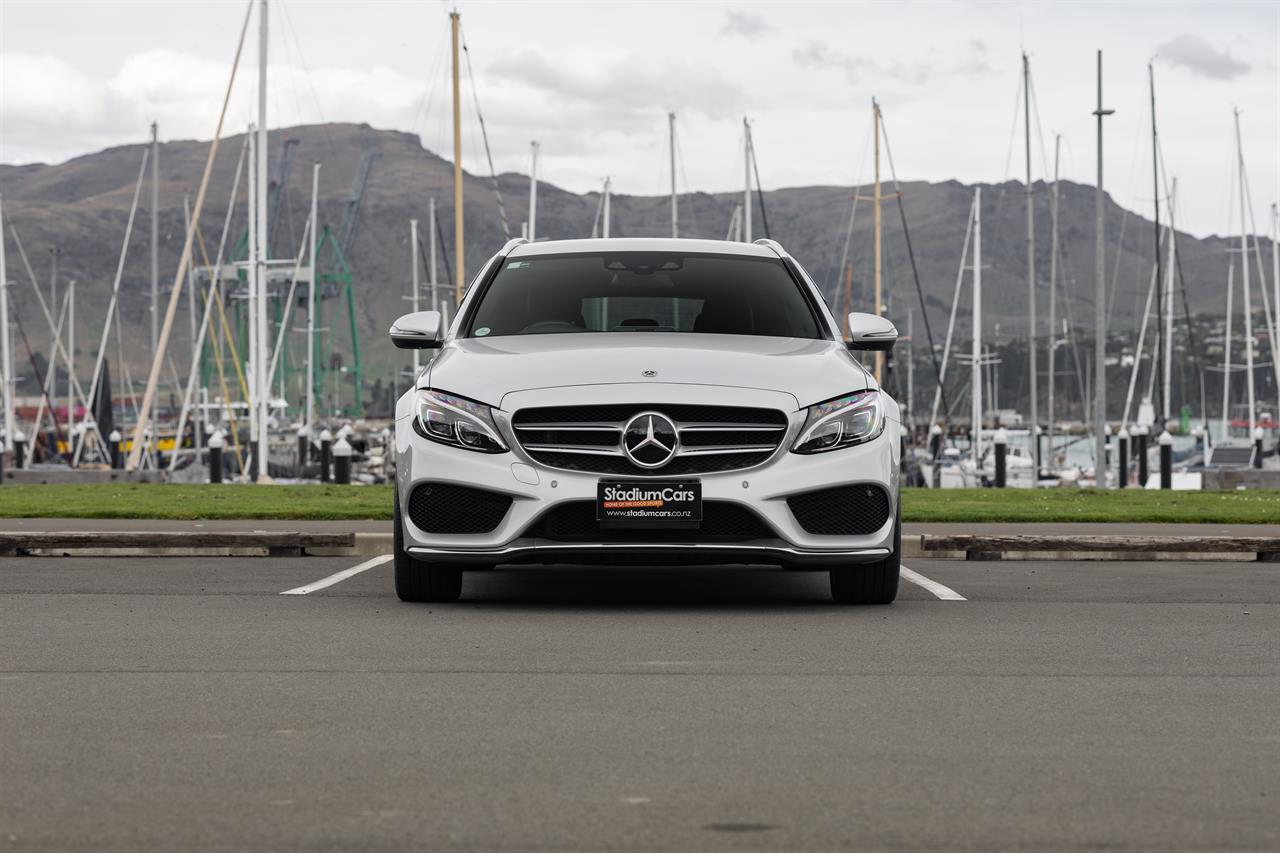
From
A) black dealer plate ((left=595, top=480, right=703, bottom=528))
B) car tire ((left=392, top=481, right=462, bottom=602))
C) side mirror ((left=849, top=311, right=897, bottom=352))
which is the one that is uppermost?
side mirror ((left=849, top=311, right=897, bottom=352))

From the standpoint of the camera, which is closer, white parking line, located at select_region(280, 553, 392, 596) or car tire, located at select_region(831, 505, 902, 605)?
car tire, located at select_region(831, 505, 902, 605)

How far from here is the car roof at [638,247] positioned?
34.0 feet

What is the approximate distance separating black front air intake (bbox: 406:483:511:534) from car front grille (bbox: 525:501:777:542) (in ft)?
0.65

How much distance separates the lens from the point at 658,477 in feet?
27.2

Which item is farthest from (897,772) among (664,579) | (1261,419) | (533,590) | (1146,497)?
(1261,419)

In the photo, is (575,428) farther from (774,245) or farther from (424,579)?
(774,245)

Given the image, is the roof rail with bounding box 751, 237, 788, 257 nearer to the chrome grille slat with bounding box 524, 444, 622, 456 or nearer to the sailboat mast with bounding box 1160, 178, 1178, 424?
the chrome grille slat with bounding box 524, 444, 622, 456

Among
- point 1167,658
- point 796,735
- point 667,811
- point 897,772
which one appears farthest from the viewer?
point 1167,658

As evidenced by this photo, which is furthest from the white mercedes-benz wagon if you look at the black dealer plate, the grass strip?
the grass strip

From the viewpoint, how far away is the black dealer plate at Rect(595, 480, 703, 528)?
27.1 feet

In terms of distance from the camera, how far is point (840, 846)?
13.2ft

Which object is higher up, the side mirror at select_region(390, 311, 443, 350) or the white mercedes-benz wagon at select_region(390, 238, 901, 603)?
the side mirror at select_region(390, 311, 443, 350)

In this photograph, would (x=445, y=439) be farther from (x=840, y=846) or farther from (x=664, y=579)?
(x=840, y=846)

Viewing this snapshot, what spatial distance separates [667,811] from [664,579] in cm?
624
